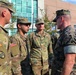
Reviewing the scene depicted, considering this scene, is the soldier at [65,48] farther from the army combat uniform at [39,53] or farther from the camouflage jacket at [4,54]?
the army combat uniform at [39,53]

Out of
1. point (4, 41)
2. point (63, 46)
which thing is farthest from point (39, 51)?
point (4, 41)

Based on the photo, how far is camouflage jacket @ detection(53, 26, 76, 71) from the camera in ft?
13.7

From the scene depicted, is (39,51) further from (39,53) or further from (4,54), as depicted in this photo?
(4,54)

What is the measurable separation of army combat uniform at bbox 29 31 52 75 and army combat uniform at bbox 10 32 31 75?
0.56 ft

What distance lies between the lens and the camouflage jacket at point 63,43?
4.19m

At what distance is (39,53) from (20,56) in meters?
0.83

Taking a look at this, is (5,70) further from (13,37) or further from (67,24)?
(13,37)

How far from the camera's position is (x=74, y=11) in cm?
5691

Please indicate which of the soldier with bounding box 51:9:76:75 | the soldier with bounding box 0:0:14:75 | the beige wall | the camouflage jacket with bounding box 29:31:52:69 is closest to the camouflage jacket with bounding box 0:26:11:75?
the soldier with bounding box 0:0:14:75

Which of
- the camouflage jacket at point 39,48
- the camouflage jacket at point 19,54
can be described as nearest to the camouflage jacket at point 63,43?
the camouflage jacket at point 19,54

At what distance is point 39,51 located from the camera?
707 cm

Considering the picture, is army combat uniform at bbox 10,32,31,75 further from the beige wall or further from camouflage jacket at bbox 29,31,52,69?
the beige wall

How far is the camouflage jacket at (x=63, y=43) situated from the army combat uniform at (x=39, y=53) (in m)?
2.42

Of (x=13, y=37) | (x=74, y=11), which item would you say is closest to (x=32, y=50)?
(x=13, y=37)
